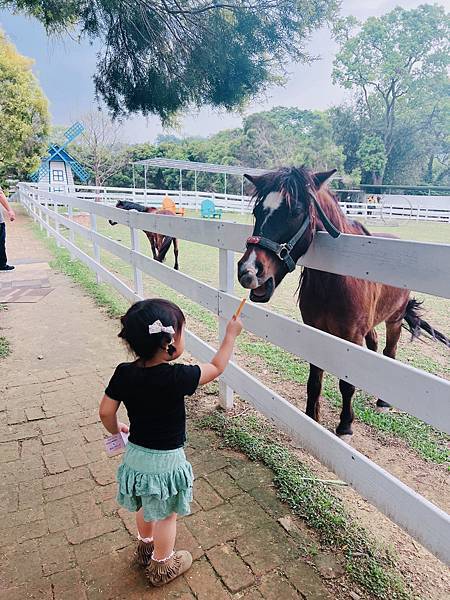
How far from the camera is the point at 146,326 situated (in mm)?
1394

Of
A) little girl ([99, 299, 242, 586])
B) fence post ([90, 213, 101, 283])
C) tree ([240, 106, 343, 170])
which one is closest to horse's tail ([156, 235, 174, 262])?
fence post ([90, 213, 101, 283])

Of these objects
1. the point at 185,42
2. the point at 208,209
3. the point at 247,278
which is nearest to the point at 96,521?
the point at 247,278

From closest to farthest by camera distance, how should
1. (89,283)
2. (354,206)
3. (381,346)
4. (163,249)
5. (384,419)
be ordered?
(384,419) < (381,346) < (89,283) < (163,249) < (354,206)

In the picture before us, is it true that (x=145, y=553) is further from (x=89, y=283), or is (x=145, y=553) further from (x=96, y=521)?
(x=89, y=283)

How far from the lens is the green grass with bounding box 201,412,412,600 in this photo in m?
1.57

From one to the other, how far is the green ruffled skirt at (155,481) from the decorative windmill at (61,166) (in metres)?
31.6

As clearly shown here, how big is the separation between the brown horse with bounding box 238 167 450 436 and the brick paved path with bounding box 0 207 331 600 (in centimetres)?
78

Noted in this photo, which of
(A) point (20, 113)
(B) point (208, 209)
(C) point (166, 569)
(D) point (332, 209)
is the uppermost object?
(A) point (20, 113)

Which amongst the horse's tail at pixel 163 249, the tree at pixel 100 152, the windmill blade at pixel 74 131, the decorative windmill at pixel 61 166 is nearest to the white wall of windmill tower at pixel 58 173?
the decorative windmill at pixel 61 166

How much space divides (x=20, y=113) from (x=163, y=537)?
19.8 meters

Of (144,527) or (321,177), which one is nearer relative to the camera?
(144,527)

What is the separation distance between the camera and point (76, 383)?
3.37 m

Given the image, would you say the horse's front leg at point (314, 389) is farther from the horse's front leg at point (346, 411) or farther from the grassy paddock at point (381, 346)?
the grassy paddock at point (381, 346)

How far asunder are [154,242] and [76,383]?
5479 millimetres
